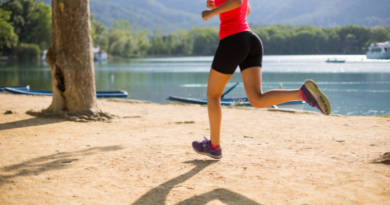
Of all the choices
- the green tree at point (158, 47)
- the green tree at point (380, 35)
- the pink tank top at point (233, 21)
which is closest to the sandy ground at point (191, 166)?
the pink tank top at point (233, 21)

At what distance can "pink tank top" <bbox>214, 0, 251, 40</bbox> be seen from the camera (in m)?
2.88

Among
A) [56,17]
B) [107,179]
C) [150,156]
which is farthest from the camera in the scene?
[56,17]

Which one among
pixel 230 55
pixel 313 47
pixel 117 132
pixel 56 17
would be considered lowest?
pixel 117 132

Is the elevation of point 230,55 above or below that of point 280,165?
above

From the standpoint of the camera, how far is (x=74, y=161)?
324 centimetres

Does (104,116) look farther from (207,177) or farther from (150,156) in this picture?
(207,177)

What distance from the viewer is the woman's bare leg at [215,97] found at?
294cm

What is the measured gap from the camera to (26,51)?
71.8m

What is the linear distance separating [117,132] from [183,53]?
130926 millimetres

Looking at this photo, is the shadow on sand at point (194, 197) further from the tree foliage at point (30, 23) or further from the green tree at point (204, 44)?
the green tree at point (204, 44)

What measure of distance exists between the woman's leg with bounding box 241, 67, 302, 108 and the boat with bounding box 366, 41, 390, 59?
55.9 meters

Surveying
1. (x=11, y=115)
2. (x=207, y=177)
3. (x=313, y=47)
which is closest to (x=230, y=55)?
(x=207, y=177)

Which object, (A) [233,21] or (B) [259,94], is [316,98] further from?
(A) [233,21]

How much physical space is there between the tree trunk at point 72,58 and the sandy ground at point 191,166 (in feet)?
3.42
